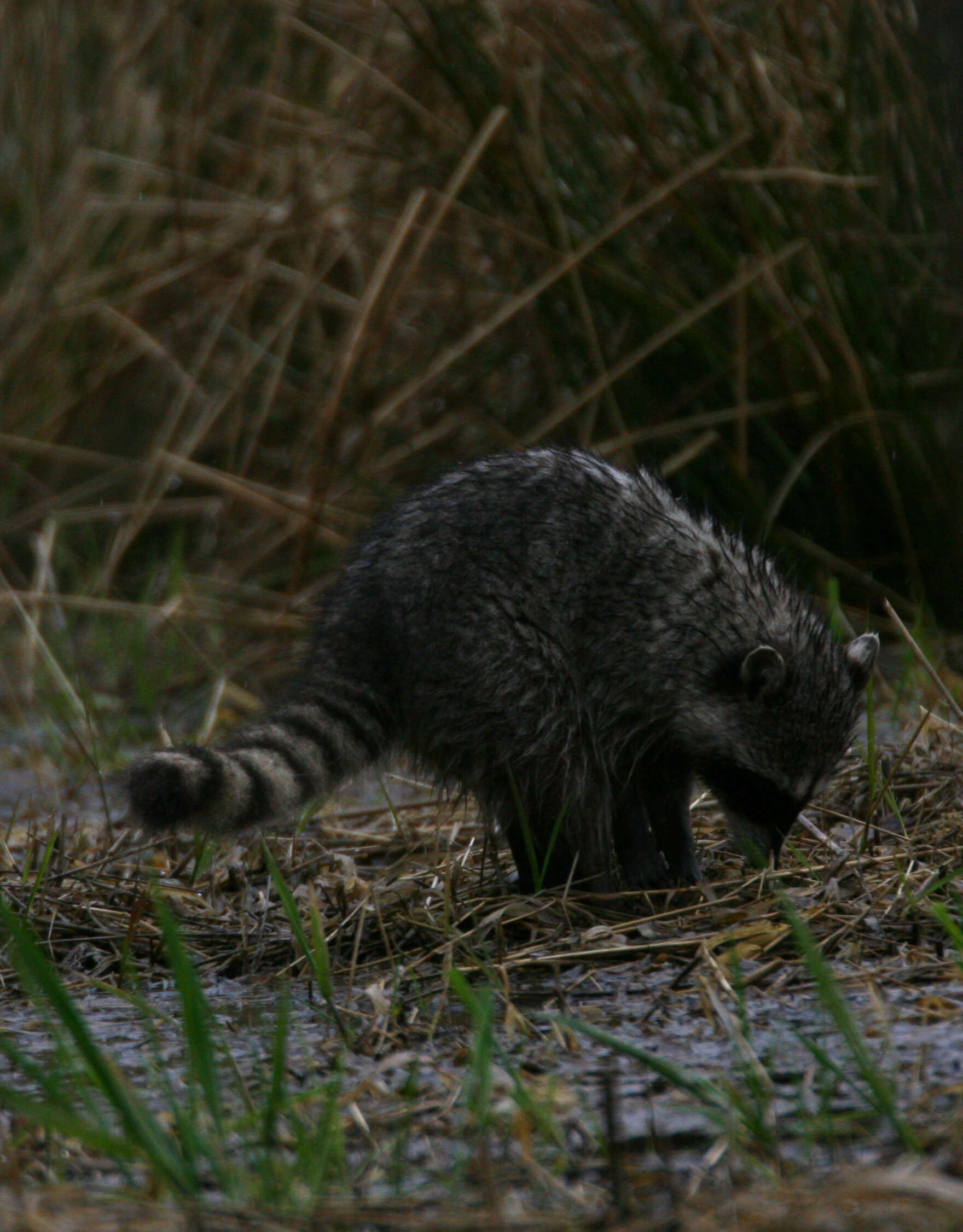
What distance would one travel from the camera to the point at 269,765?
3.91m

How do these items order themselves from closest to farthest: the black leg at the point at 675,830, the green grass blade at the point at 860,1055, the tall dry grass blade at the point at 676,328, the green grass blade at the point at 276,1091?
the green grass blade at the point at 860,1055 → the green grass blade at the point at 276,1091 → the black leg at the point at 675,830 → the tall dry grass blade at the point at 676,328

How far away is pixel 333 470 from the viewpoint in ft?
24.5

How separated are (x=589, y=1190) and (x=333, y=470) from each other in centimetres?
530

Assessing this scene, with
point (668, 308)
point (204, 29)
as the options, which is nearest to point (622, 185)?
point (668, 308)

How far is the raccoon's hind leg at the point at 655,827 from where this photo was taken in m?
4.36

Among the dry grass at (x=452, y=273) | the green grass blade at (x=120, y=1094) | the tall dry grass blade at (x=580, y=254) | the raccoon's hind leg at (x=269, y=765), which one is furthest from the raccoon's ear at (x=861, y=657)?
the tall dry grass blade at (x=580, y=254)

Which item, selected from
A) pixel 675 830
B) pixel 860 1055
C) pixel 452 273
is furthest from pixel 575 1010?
pixel 452 273

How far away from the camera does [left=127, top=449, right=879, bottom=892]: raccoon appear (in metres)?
4.17

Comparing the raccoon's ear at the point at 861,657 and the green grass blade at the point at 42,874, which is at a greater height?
the raccoon's ear at the point at 861,657

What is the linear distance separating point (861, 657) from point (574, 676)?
32.9 inches

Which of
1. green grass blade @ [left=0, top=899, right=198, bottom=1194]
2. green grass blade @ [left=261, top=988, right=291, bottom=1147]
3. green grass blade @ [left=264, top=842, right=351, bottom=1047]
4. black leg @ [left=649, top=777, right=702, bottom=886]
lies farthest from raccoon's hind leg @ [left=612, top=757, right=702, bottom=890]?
green grass blade @ [left=0, top=899, right=198, bottom=1194]

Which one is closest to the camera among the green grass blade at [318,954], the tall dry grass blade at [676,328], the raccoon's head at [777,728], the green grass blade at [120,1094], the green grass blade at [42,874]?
the green grass blade at [120,1094]

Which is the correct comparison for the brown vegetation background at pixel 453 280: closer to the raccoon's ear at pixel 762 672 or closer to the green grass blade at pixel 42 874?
the raccoon's ear at pixel 762 672

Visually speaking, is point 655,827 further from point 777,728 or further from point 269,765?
point 269,765
